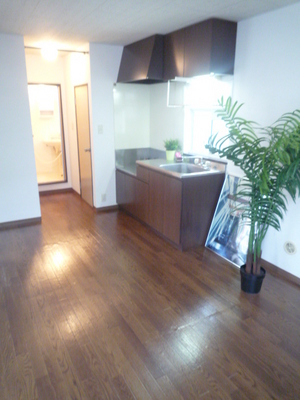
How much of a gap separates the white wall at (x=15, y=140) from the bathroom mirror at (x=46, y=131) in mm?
2350

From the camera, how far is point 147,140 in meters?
4.97

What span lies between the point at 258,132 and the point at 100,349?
2.45m

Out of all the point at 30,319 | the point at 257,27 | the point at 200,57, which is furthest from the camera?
the point at 200,57

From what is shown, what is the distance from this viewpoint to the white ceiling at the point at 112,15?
8.43ft

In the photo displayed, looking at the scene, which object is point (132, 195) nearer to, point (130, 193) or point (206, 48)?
point (130, 193)

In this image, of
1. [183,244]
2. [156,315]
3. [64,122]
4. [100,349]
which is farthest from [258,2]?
[64,122]

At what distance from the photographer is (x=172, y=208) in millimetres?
3482

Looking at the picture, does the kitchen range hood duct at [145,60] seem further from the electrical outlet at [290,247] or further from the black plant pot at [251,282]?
the black plant pot at [251,282]

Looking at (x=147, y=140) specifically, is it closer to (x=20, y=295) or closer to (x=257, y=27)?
(x=257, y=27)

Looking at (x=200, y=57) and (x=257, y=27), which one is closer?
(x=257, y=27)

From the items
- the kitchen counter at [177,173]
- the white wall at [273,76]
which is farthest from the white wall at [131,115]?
the white wall at [273,76]

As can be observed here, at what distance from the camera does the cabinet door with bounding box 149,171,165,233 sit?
3652mm

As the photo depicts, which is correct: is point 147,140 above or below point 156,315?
above

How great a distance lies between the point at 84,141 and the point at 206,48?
8.37 feet
